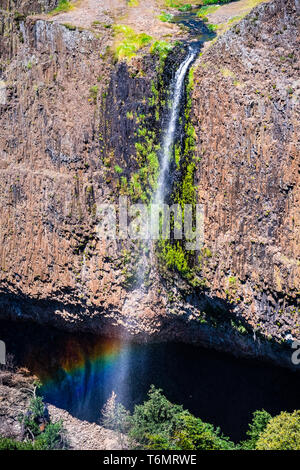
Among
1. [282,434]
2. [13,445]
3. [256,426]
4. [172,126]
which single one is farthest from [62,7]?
[282,434]

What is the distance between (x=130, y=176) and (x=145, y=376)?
7.72 meters

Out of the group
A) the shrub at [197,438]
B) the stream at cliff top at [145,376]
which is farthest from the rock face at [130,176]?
the shrub at [197,438]

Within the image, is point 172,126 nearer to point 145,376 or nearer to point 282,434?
point 145,376

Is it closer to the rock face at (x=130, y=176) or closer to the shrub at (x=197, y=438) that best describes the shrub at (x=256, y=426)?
the shrub at (x=197, y=438)

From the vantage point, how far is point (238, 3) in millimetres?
20984

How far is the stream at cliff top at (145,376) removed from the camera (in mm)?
19188

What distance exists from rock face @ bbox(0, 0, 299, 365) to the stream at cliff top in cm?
110

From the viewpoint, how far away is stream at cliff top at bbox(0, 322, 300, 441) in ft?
63.0

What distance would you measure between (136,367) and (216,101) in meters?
10.4

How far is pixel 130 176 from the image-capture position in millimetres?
18812

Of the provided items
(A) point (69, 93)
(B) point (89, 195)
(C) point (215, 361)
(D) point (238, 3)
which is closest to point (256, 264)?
(C) point (215, 361)

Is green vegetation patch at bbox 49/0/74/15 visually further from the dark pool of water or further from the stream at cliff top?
the stream at cliff top
